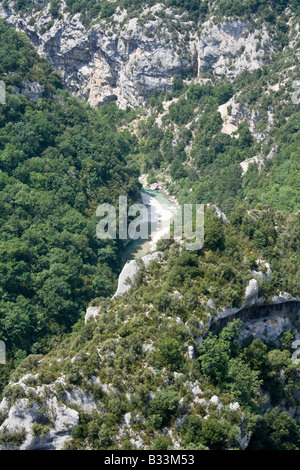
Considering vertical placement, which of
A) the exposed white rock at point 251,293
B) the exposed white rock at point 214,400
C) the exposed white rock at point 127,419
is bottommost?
the exposed white rock at point 127,419

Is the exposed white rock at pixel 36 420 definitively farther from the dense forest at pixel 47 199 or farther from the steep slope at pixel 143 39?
the steep slope at pixel 143 39

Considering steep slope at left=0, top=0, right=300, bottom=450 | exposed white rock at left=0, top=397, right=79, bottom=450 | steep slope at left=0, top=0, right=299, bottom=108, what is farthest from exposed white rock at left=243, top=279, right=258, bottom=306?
steep slope at left=0, top=0, right=299, bottom=108

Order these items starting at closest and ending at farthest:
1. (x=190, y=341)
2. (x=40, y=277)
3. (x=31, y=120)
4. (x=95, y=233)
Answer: (x=190, y=341) < (x=40, y=277) < (x=95, y=233) < (x=31, y=120)

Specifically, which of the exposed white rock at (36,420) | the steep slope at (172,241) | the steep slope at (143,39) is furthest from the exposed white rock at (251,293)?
the steep slope at (143,39)

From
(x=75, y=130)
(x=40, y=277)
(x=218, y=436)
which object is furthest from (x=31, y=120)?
(x=218, y=436)

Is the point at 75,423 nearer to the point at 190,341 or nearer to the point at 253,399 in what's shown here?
the point at 190,341

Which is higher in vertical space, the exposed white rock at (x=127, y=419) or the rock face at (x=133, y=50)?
the rock face at (x=133, y=50)

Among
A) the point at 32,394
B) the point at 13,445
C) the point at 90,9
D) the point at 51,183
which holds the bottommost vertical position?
the point at 13,445

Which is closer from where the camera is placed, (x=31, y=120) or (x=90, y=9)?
(x=31, y=120)

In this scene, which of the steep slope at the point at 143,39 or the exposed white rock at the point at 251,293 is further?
the steep slope at the point at 143,39
